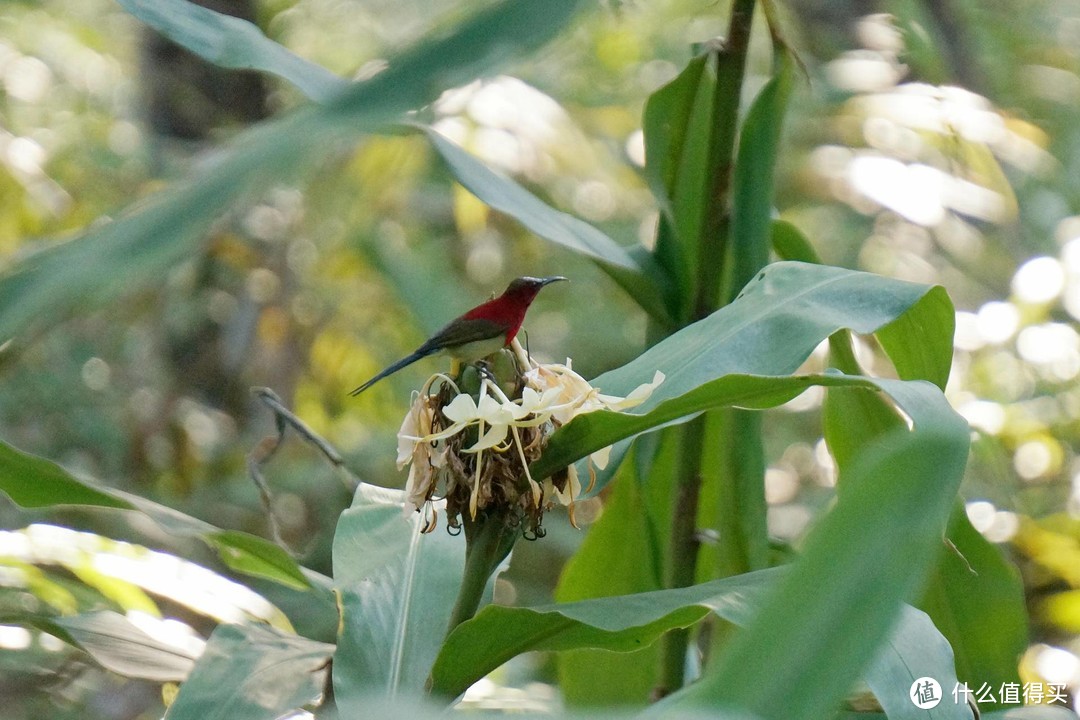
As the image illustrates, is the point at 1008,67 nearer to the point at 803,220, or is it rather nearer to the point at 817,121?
the point at 817,121

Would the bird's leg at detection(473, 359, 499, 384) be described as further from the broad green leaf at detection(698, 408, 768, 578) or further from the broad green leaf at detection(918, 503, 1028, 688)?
the broad green leaf at detection(918, 503, 1028, 688)

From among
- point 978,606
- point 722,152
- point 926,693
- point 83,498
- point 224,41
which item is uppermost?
point 224,41

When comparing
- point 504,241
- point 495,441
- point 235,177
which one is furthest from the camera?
point 504,241

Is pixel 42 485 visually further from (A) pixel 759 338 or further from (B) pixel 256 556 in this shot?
(A) pixel 759 338

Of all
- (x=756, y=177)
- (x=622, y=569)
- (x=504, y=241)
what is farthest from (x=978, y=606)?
(x=504, y=241)

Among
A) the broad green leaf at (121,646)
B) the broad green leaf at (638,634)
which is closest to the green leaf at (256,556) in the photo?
the broad green leaf at (121,646)

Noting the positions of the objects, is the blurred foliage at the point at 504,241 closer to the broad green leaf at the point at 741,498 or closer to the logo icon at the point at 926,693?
the broad green leaf at the point at 741,498

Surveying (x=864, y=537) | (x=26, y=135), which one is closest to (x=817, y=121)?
(x=26, y=135)
